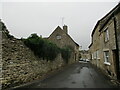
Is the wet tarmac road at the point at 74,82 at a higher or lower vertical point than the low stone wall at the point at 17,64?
lower

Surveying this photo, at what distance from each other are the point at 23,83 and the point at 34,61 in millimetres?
2131

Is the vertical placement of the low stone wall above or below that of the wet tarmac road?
above

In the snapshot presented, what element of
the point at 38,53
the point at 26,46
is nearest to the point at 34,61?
the point at 38,53

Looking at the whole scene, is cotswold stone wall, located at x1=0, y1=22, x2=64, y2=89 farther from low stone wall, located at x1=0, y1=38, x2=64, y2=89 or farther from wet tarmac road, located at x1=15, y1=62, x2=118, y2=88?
wet tarmac road, located at x1=15, y1=62, x2=118, y2=88

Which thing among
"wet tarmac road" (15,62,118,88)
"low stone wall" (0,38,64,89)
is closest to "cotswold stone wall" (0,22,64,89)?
"low stone wall" (0,38,64,89)

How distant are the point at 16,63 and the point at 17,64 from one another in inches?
4.9

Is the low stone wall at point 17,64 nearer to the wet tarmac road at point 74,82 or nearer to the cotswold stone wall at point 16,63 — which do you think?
the cotswold stone wall at point 16,63

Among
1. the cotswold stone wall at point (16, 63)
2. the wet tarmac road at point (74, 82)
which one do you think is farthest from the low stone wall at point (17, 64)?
the wet tarmac road at point (74, 82)

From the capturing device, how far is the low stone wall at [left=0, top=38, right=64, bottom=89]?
21.7 ft

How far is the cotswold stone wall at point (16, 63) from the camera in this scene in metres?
6.60

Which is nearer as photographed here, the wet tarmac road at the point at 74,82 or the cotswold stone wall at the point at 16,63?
the cotswold stone wall at the point at 16,63

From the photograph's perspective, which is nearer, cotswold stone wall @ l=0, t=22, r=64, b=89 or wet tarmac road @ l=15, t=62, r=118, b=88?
cotswold stone wall @ l=0, t=22, r=64, b=89

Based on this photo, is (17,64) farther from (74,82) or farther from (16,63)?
(74,82)

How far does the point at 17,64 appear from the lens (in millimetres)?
7527
